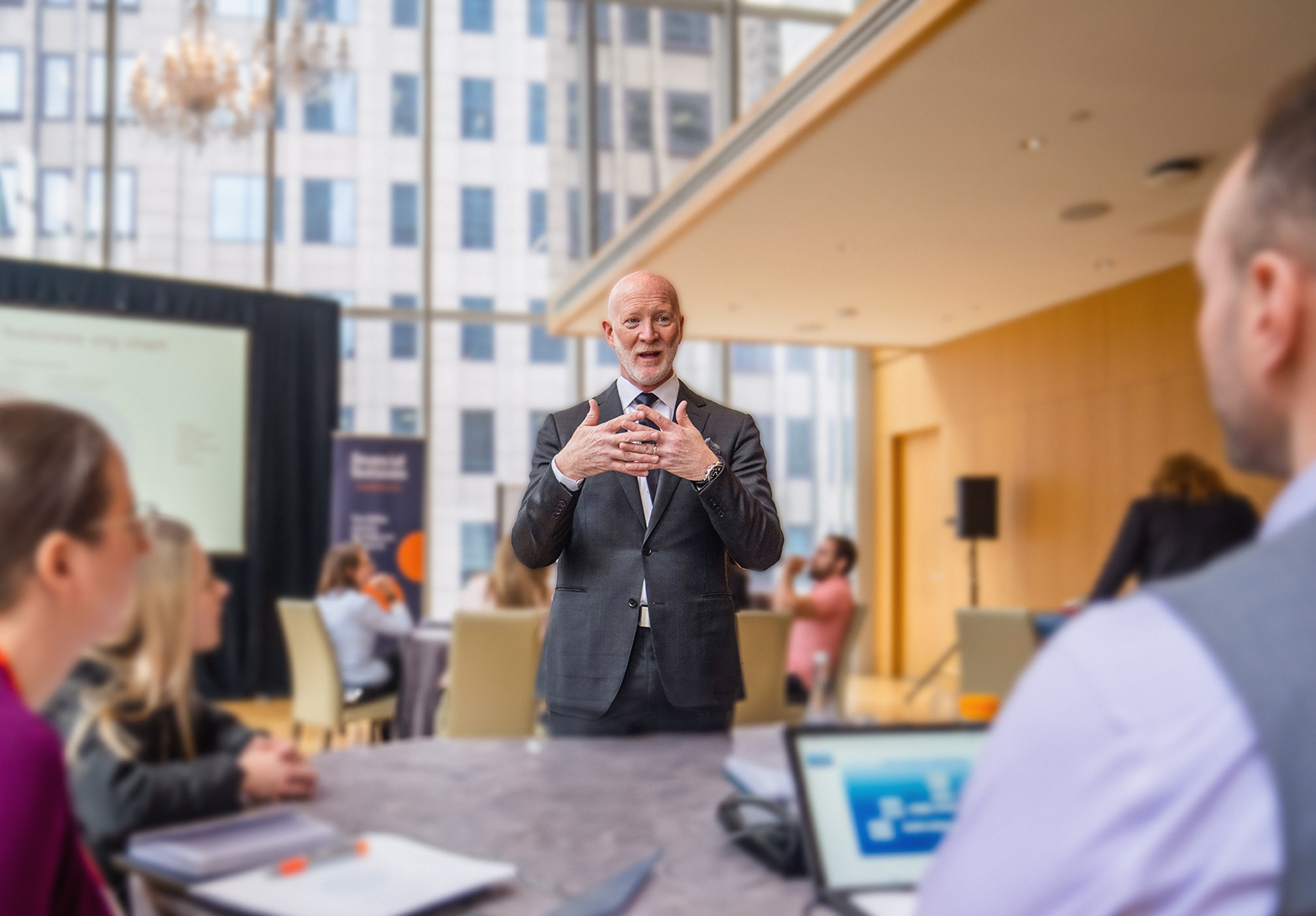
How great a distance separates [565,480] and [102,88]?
9.48 metres

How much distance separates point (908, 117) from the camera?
15.3 feet

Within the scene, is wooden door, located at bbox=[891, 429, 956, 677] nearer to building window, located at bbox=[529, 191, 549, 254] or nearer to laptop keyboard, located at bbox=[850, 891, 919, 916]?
building window, located at bbox=[529, 191, 549, 254]

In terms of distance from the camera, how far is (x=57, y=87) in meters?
8.60

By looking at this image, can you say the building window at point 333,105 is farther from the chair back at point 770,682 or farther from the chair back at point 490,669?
the chair back at point 770,682

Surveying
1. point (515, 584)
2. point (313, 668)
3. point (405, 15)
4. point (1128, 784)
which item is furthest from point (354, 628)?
point (405, 15)

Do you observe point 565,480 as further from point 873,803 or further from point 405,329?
point 405,329

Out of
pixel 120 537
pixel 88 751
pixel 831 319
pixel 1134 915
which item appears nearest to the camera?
pixel 1134 915

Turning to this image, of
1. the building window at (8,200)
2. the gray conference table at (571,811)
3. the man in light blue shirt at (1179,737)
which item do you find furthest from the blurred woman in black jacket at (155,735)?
the building window at (8,200)

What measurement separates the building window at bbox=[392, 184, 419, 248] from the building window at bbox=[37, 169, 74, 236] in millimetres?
2620

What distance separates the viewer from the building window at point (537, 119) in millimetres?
9727

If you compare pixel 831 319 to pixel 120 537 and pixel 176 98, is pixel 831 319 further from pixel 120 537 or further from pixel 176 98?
pixel 120 537

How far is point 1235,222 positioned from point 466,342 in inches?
374

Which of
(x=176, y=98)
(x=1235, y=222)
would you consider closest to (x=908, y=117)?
(x=1235, y=222)

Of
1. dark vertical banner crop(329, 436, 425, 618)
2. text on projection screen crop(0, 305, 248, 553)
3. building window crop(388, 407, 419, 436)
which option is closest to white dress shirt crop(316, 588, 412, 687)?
dark vertical banner crop(329, 436, 425, 618)
